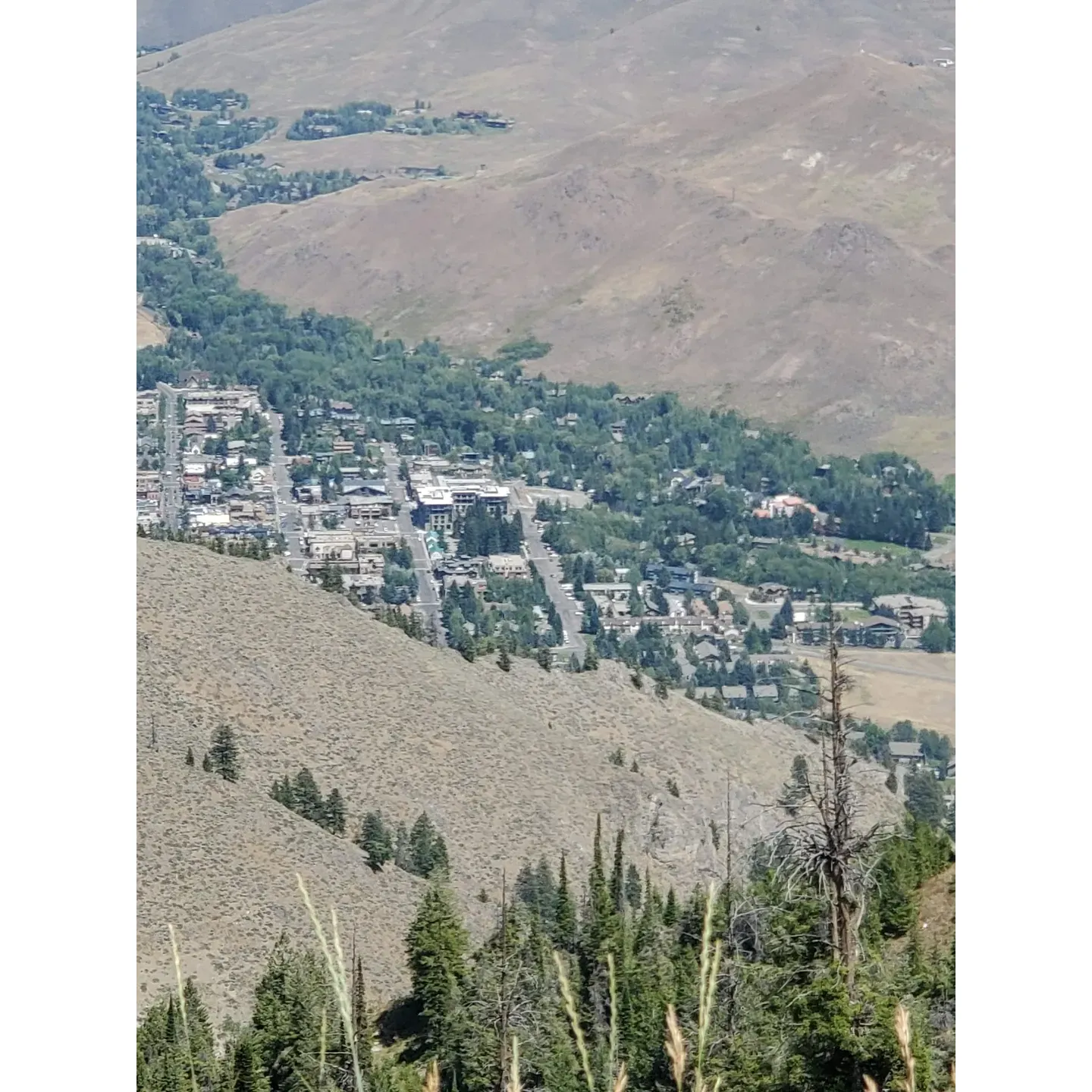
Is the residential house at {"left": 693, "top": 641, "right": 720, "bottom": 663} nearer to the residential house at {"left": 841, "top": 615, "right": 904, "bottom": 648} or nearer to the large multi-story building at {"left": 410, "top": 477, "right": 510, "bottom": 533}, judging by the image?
the residential house at {"left": 841, "top": 615, "right": 904, "bottom": 648}

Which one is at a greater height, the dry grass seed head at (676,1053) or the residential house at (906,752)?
the dry grass seed head at (676,1053)

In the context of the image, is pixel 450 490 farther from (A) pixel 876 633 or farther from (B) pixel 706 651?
(A) pixel 876 633

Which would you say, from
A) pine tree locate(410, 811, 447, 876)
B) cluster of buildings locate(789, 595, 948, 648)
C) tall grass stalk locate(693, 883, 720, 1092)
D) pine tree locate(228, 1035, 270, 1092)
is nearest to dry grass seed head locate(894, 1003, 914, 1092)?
tall grass stalk locate(693, 883, 720, 1092)

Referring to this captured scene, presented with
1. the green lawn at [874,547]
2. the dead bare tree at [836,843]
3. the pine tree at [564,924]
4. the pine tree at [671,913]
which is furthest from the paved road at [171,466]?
the dead bare tree at [836,843]

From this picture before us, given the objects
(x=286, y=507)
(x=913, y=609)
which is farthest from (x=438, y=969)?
(x=286, y=507)

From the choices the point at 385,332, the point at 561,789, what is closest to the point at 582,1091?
the point at 561,789

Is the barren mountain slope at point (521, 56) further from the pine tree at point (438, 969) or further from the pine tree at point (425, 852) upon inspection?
the pine tree at point (438, 969)
